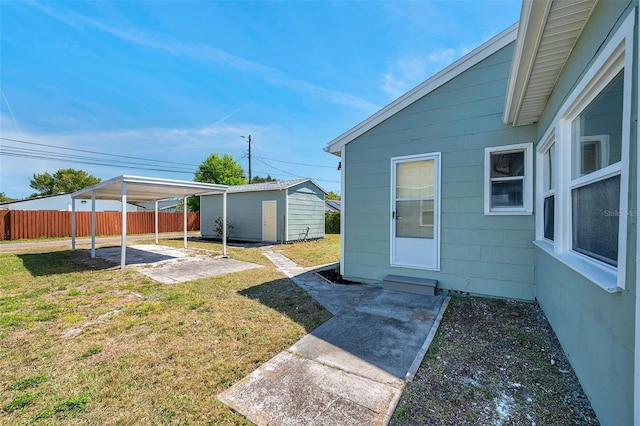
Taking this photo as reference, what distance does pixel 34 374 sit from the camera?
229cm

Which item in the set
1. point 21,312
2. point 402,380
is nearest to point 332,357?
point 402,380

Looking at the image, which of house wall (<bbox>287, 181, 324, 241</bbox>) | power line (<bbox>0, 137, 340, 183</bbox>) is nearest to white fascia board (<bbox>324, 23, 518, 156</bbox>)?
house wall (<bbox>287, 181, 324, 241</bbox>)

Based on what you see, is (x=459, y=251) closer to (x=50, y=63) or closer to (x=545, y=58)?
(x=545, y=58)

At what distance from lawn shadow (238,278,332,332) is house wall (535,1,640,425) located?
2.39 m

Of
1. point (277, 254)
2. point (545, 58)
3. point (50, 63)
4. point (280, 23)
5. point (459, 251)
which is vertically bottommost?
point (277, 254)

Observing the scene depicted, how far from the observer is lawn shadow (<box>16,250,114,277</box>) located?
662cm

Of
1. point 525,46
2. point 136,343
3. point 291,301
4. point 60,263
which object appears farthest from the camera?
point 60,263

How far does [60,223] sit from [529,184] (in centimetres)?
2139

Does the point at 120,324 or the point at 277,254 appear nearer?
the point at 120,324

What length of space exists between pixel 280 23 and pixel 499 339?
9199 mm

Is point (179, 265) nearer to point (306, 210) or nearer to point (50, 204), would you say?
point (306, 210)

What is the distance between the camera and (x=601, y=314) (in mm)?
1589

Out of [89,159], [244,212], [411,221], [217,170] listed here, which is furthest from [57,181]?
[411,221]

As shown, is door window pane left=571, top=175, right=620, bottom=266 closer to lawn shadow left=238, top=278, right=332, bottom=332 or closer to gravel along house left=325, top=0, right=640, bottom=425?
gravel along house left=325, top=0, right=640, bottom=425
